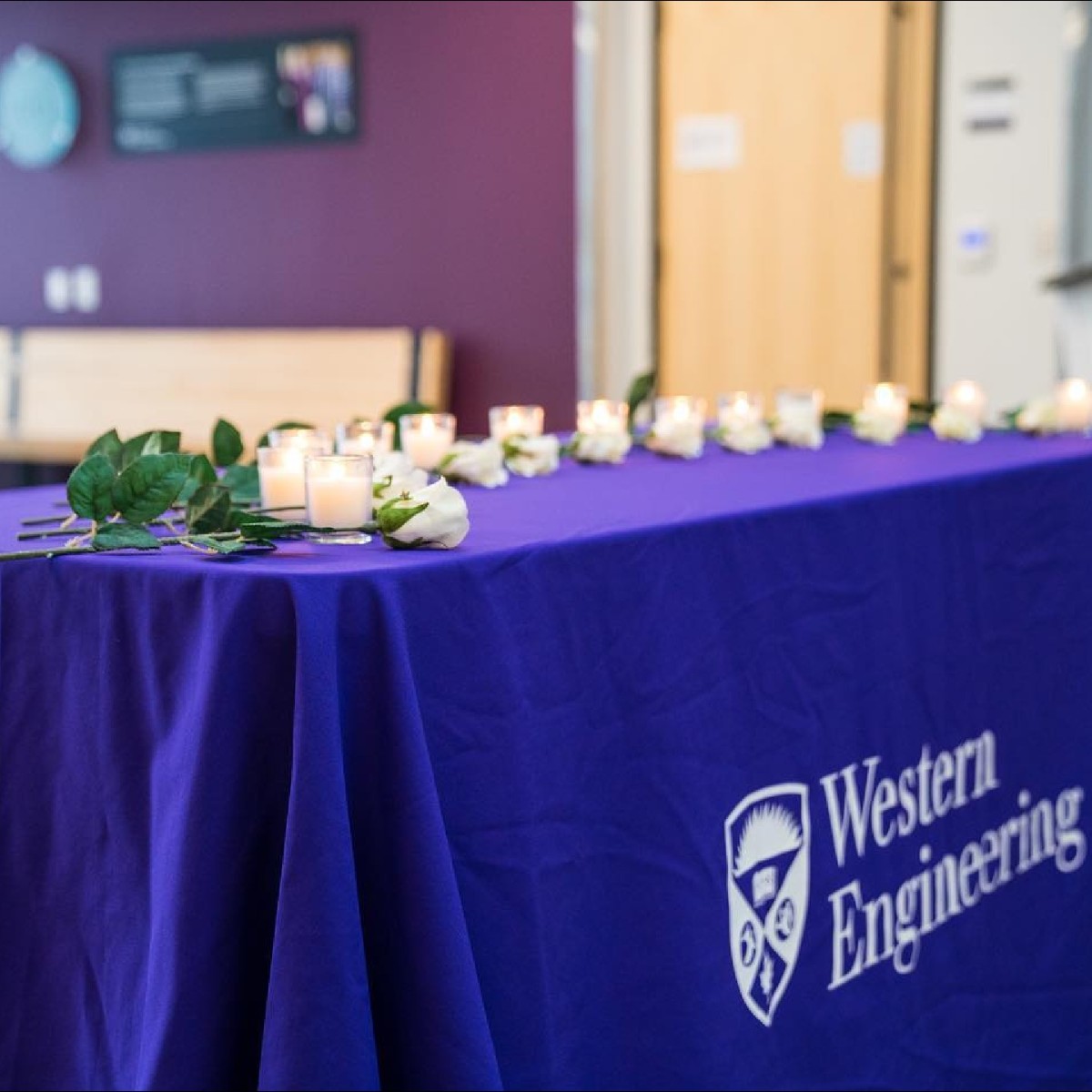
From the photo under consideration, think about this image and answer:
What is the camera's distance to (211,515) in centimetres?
171

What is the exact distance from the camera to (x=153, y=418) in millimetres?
7559

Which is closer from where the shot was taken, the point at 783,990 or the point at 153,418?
the point at 783,990

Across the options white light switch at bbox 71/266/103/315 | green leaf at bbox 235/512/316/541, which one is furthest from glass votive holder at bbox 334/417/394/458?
white light switch at bbox 71/266/103/315

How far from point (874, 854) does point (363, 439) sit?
31.5 inches

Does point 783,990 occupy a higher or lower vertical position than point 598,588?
lower

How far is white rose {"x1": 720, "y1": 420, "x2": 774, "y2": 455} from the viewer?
2.82m

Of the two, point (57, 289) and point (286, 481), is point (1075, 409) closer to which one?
point (286, 481)

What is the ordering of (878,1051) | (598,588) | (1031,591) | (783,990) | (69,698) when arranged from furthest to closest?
(1031,591) < (878,1051) < (783,990) < (598,588) < (69,698)

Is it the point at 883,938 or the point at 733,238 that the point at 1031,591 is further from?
the point at 733,238

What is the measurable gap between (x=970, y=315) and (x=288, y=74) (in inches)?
113

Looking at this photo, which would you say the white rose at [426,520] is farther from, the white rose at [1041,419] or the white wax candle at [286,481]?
the white rose at [1041,419]

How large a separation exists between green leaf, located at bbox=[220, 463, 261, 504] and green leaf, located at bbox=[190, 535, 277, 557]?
394 mm

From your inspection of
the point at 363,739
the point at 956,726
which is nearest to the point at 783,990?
the point at 956,726

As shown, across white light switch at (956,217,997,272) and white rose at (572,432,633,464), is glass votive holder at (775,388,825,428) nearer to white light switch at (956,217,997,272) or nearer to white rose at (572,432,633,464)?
white rose at (572,432,633,464)
